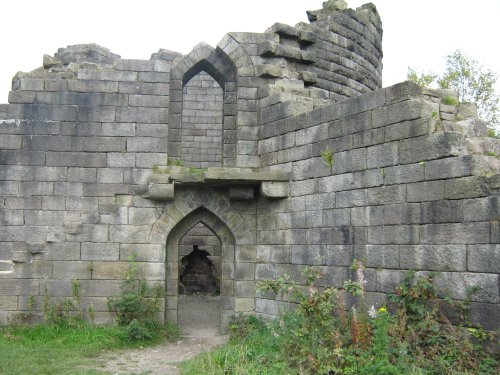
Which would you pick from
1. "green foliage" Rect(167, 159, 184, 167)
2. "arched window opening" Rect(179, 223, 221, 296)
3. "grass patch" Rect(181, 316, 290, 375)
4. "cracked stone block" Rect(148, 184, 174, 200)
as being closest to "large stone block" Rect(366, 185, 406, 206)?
"grass patch" Rect(181, 316, 290, 375)

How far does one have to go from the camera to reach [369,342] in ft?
21.1

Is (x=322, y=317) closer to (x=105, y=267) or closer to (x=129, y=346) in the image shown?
(x=129, y=346)

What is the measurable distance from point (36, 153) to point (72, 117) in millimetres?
835

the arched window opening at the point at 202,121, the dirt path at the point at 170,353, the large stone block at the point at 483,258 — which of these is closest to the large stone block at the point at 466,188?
the large stone block at the point at 483,258

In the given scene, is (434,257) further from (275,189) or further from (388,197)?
(275,189)

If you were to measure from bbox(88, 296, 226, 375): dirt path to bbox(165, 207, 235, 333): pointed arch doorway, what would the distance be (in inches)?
0.8

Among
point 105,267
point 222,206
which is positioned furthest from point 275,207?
point 105,267

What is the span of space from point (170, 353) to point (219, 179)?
2774mm

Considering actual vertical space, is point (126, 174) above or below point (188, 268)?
above

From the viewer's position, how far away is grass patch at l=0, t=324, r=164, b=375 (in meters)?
7.21

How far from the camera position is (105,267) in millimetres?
9305

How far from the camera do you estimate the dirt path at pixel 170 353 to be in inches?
295

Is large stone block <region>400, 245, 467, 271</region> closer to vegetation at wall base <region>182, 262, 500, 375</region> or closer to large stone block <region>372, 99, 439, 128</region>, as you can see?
vegetation at wall base <region>182, 262, 500, 375</region>

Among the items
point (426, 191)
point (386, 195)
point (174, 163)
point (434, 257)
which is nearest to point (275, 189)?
point (174, 163)
